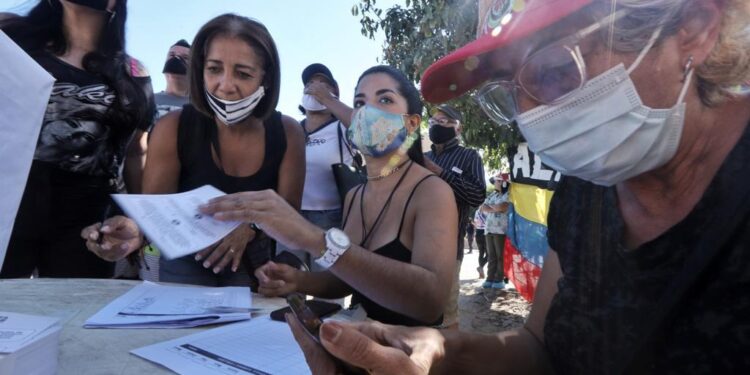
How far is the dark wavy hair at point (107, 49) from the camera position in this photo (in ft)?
6.56

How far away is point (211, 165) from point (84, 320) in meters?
0.83

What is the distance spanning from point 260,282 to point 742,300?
127 centimetres

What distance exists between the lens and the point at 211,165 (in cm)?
201

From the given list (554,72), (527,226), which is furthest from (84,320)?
(527,226)

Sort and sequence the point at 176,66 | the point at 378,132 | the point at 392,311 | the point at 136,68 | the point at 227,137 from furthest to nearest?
the point at 176,66 → the point at 136,68 → the point at 227,137 → the point at 378,132 → the point at 392,311

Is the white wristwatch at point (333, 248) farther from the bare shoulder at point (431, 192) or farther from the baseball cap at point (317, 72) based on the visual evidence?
the baseball cap at point (317, 72)

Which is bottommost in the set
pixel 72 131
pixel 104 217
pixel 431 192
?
pixel 104 217

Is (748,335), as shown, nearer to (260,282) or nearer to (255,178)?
(260,282)

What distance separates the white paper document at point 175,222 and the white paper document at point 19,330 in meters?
0.35

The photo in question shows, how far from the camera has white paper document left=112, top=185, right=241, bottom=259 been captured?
1305mm

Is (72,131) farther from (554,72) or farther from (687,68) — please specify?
(687,68)

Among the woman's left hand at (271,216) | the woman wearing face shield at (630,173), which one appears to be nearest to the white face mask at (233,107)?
the woman's left hand at (271,216)

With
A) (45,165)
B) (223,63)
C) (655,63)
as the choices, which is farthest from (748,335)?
(45,165)

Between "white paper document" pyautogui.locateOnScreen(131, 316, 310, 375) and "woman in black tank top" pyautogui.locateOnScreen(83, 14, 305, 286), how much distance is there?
710mm
